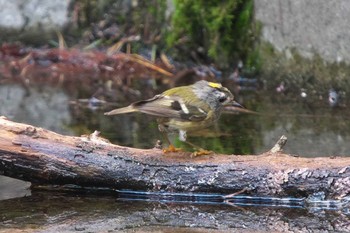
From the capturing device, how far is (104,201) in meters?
5.01

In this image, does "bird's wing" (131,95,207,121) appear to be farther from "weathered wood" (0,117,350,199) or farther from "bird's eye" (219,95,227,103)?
"weathered wood" (0,117,350,199)

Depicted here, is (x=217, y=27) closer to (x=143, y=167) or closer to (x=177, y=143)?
(x=177, y=143)

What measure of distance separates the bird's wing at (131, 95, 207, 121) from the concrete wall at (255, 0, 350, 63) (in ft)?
10.5

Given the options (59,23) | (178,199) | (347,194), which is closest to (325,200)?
(347,194)

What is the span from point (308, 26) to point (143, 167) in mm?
4045

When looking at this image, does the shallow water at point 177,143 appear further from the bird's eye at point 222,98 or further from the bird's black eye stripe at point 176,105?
the bird's eye at point 222,98

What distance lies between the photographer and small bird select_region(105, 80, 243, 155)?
5.16m

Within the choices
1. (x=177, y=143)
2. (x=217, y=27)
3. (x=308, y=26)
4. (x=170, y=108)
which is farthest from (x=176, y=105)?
(x=217, y=27)

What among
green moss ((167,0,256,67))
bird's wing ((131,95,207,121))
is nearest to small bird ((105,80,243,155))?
bird's wing ((131,95,207,121))

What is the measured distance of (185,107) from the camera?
521cm

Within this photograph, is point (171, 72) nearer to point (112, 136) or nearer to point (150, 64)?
point (150, 64)

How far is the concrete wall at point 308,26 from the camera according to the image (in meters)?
8.01

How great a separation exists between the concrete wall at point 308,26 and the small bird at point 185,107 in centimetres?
299

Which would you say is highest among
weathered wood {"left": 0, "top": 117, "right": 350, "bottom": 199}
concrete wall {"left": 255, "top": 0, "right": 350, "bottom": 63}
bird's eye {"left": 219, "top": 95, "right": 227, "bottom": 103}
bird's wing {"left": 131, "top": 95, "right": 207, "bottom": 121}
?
concrete wall {"left": 255, "top": 0, "right": 350, "bottom": 63}
